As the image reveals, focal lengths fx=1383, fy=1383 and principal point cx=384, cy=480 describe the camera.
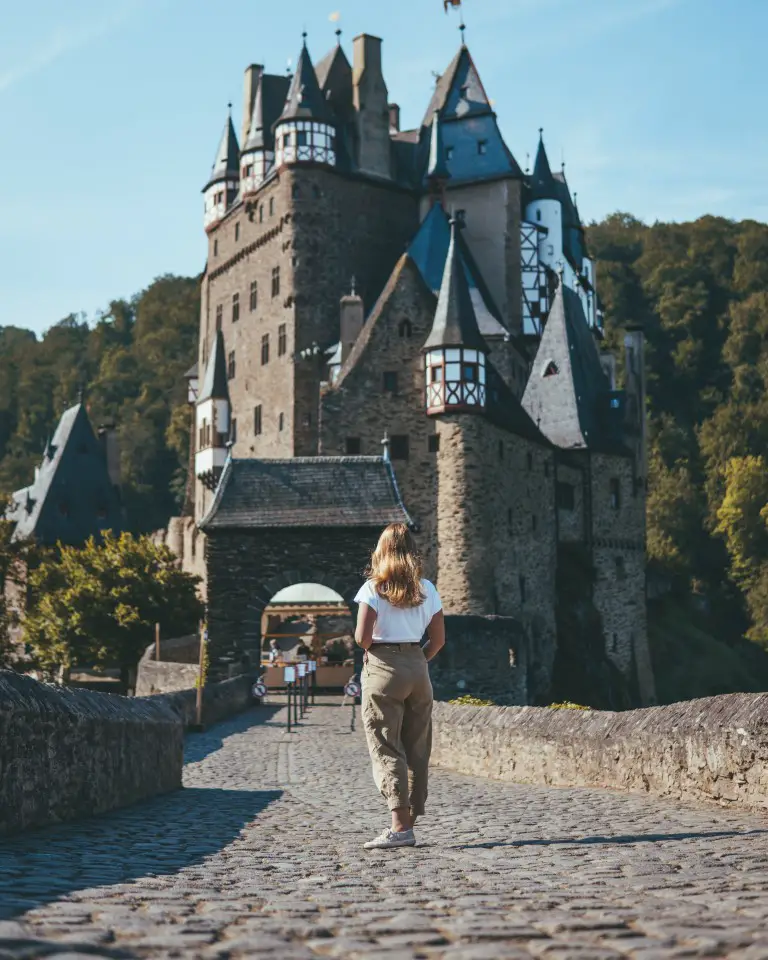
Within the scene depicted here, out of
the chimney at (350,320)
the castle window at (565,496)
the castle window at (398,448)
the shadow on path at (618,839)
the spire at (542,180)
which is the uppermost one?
the spire at (542,180)

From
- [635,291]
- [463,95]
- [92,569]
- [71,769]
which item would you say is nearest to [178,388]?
[635,291]

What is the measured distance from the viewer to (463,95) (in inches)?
2357

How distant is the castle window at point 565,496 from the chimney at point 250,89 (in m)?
23.8

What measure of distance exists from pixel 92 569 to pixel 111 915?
4167cm

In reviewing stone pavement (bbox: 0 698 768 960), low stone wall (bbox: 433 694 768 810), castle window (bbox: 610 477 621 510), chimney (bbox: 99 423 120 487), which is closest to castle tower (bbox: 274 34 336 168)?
castle window (bbox: 610 477 621 510)

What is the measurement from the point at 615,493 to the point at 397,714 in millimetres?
46222

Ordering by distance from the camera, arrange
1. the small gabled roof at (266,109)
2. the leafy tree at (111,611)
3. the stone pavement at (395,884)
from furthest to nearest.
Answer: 1. the small gabled roof at (266,109)
2. the leafy tree at (111,611)
3. the stone pavement at (395,884)

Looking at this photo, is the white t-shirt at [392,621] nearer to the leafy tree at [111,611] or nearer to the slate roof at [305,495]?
the slate roof at [305,495]

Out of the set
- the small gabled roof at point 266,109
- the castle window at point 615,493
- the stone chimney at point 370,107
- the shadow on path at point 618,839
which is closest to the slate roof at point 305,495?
the castle window at point 615,493

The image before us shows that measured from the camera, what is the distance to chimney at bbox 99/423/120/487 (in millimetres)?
70625

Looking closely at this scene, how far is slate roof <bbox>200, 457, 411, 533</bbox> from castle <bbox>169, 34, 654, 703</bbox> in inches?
5.7

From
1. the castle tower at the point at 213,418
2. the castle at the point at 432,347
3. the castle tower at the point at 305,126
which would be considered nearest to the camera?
the castle at the point at 432,347

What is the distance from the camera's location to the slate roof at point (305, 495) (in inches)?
1219

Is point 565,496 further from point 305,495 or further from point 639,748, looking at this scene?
point 639,748
